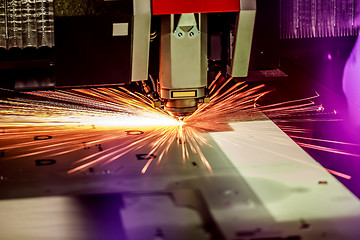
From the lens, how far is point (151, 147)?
1670 mm

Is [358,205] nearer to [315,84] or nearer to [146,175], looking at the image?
[146,175]

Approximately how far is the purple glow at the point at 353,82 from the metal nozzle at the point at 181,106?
680mm

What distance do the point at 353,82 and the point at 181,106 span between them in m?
0.80

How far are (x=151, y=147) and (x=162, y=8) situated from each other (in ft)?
1.56

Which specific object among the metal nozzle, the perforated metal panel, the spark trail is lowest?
the spark trail

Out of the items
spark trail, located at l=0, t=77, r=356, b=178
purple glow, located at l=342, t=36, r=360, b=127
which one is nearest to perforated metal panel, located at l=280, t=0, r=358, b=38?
purple glow, located at l=342, t=36, r=360, b=127

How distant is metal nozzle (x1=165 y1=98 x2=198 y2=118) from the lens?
5.05ft

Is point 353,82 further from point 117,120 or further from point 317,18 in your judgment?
point 117,120

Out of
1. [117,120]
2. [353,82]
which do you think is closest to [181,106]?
[117,120]

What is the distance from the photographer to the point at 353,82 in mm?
2021

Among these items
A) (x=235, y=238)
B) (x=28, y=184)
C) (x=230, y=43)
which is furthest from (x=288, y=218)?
(x=28, y=184)

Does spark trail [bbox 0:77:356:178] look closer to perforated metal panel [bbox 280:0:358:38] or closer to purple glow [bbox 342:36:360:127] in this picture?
purple glow [bbox 342:36:360:127]

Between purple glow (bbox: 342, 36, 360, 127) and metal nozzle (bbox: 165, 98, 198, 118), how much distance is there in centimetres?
68

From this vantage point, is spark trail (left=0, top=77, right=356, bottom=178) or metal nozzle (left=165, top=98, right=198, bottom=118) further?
spark trail (left=0, top=77, right=356, bottom=178)
